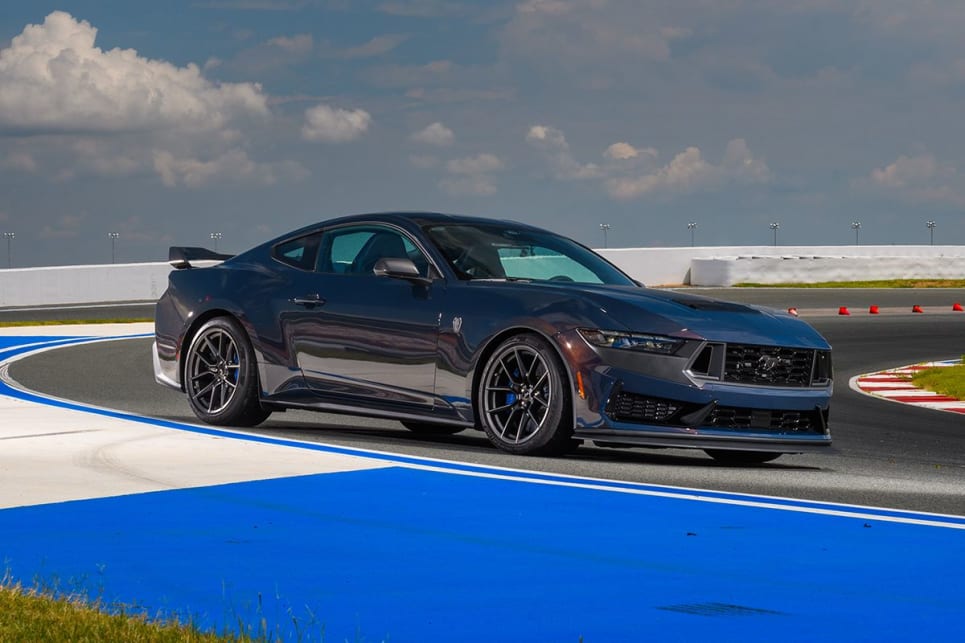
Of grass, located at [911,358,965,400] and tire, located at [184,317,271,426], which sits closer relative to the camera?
tire, located at [184,317,271,426]

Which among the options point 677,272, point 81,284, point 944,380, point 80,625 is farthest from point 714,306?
point 677,272

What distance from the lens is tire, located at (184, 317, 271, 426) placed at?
10258 mm

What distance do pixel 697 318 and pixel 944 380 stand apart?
892 cm

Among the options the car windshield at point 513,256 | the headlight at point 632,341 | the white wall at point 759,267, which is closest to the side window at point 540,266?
the car windshield at point 513,256

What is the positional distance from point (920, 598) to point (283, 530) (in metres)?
2.57

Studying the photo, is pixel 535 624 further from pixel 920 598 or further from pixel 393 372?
pixel 393 372

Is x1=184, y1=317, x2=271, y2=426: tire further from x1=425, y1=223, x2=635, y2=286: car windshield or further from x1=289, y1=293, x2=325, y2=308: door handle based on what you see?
x1=425, y1=223, x2=635, y2=286: car windshield

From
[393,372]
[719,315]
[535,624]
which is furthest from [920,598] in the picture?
[393,372]

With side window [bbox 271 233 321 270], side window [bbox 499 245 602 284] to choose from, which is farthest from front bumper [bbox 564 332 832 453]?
side window [bbox 271 233 321 270]

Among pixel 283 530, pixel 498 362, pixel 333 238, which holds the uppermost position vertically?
pixel 333 238

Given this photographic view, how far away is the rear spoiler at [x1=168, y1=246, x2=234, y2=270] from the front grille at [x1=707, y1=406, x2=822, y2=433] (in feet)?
13.4

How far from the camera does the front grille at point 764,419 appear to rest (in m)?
8.58

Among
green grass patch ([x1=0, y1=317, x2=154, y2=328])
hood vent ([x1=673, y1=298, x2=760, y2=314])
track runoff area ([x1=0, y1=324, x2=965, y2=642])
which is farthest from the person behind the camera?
green grass patch ([x1=0, y1=317, x2=154, y2=328])

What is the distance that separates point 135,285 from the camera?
41812 millimetres
